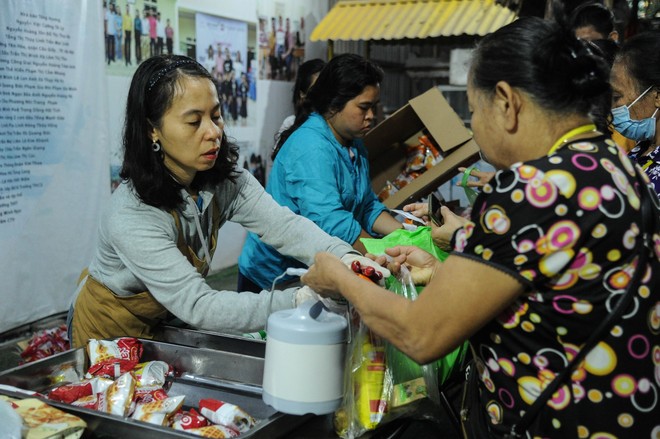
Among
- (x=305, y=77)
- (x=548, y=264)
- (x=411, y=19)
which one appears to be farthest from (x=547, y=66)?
(x=411, y=19)

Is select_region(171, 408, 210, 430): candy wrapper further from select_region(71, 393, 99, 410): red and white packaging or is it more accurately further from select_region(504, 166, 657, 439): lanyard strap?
select_region(504, 166, 657, 439): lanyard strap

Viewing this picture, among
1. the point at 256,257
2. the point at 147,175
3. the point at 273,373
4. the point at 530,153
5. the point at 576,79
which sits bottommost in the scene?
the point at 256,257

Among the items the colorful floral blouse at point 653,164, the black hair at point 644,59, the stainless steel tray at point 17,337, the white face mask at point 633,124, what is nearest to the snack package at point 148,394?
the colorful floral blouse at point 653,164

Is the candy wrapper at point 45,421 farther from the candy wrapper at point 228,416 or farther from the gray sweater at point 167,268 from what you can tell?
the gray sweater at point 167,268

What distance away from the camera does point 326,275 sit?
1468 mm

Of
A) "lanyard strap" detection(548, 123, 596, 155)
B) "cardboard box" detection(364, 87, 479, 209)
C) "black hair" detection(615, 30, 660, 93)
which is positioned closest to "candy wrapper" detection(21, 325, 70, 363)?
"cardboard box" detection(364, 87, 479, 209)

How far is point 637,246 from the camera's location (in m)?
1.20

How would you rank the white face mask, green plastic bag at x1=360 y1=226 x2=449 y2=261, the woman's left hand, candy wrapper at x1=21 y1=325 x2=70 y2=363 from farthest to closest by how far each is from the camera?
candy wrapper at x1=21 y1=325 x2=70 y2=363, the white face mask, green plastic bag at x1=360 y1=226 x2=449 y2=261, the woman's left hand

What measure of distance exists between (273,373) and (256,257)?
1605 millimetres

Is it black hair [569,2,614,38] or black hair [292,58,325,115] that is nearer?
black hair [569,2,614,38]

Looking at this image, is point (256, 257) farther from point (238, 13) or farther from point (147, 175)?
point (238, 13)

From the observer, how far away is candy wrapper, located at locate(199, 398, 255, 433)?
141 centimetres

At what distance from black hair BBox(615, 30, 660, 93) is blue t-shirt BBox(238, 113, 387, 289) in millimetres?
1220

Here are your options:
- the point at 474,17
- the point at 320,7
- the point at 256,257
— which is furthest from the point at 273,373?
the point at 320,7
